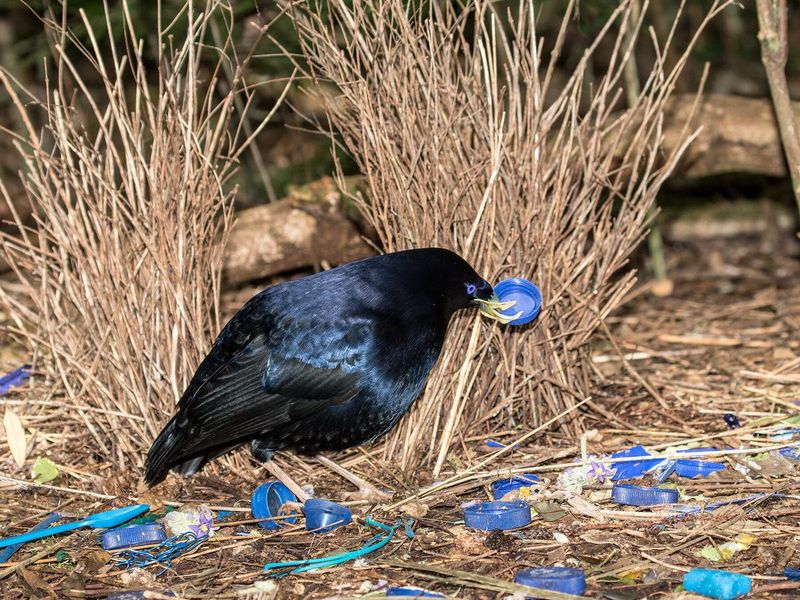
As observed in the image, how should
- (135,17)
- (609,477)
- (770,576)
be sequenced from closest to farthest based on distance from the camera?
1. (770,576)
2. (609,477)
3. (135,17)

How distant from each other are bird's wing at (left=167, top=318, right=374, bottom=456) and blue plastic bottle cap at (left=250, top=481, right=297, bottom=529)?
0.68ft

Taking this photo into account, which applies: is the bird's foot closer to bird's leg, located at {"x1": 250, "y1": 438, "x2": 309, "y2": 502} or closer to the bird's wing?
bird's leg, located at {"x1": 250, "y1": 438, "x2": 309, "y2": 502}

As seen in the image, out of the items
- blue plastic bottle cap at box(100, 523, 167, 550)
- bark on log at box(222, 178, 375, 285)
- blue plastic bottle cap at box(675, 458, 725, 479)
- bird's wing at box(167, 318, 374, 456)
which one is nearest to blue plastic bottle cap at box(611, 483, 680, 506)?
blue plastic bottle cap at box(675, 458, 725, 479)

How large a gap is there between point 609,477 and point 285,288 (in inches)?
53.5

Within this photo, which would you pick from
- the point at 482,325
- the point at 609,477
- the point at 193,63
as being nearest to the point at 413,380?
the point at 482,325

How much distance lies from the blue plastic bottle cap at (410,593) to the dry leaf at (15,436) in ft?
5.96

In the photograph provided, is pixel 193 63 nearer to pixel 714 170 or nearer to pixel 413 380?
pixel 413 380

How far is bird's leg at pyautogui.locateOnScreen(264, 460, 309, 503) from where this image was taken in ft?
11.5

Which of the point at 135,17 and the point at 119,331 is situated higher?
the point at 135,17

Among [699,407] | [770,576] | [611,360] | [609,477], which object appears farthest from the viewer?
[611,360]

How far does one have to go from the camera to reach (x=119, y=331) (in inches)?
146

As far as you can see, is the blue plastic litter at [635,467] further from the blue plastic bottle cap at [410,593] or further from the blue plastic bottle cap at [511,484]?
the blue plastic bottle cap at [410,593]

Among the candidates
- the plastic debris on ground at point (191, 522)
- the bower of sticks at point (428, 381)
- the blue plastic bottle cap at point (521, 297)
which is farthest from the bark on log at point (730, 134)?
the plastic debris on ground at point (191, 522)

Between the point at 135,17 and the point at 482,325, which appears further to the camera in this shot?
the point at 135,17
